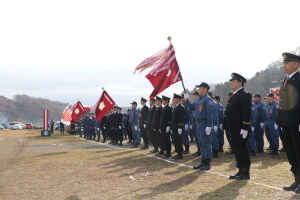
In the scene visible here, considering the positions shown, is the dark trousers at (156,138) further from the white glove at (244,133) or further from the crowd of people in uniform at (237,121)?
the white glove at (244,133)

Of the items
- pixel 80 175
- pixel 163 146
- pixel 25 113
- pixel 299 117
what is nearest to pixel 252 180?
pixel 299 117

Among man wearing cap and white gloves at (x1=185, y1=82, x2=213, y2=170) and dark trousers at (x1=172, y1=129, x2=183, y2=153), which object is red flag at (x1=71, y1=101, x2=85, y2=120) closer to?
dark trousers at (x1=172, y1=129, x2=183, y2=153)

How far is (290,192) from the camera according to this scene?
6598 millimetres

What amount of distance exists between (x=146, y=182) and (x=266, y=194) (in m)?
2.86

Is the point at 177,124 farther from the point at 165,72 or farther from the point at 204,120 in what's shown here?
the point at 204,120

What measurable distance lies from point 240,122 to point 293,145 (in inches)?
61.8

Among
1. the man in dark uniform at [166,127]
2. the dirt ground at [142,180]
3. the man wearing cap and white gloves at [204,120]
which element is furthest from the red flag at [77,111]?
the man wearing cap and white gloves at [204,120]

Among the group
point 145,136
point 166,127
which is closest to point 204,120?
point 166,127

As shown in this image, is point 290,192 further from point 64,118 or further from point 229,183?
point 64,118

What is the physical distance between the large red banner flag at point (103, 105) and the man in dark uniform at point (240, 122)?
16.2 meters

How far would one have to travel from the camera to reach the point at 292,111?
6.72 metres

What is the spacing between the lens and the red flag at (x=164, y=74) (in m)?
12.6

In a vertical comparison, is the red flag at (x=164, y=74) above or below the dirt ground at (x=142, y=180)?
above

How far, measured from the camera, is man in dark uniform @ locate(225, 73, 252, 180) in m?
8.16
